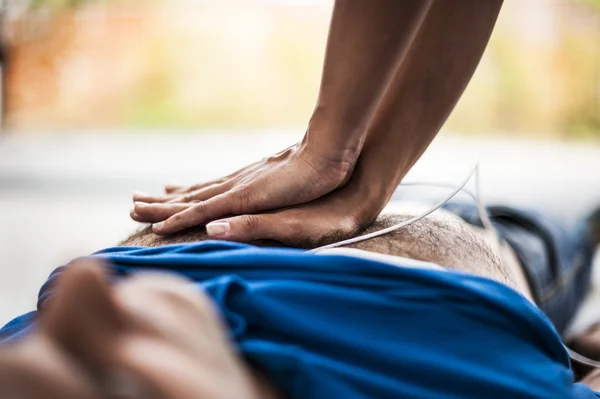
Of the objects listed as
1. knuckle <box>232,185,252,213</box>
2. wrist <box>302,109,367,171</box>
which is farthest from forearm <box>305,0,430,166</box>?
knuckle <box>232,185,252,213</box>

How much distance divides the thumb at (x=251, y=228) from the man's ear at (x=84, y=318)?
0.39m

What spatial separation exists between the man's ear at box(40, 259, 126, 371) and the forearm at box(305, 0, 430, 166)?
0.47 m

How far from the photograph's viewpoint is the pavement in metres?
2.67

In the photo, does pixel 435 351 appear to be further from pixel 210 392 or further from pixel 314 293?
pixel 210 392

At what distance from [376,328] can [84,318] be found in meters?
0.31

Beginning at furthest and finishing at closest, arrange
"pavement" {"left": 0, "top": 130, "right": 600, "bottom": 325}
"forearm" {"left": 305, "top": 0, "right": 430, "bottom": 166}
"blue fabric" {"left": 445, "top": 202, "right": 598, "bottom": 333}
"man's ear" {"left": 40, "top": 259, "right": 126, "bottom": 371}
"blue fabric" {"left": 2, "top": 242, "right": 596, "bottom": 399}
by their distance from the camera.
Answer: "pavement" {"left": 0, "top": 130, "right": 600, "bottom": 325}
"blue fabric" {"left": 445, "top": 202, "right": 598, "bottom": 333}
"forearm" {"left": 305, "top": 0, "right": 430, "bottom": 166}
"blue fabric" {"left": 2, "top": 242, "right": 596, "bottom": 399}
"man's ear" {"left": 40, "top": 259, "right": 126, "bottom": 371}

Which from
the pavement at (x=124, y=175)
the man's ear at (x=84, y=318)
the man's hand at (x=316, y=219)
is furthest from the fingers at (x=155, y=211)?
the pavement at (x=124, y=175)

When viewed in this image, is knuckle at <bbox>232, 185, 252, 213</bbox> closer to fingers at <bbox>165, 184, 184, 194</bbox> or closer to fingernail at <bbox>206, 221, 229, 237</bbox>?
fingernail at <bbox>206, 221, 229, 237</bbox>

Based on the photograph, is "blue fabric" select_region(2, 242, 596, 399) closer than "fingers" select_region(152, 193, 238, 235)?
Yes

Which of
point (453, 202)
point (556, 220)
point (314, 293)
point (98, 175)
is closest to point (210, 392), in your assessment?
point (314, 293)

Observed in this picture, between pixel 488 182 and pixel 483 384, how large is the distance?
3554 mm

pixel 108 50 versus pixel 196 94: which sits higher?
pixel 108 50

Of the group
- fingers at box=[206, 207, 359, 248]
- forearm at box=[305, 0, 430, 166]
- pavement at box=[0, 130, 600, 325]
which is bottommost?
pavement at box=[0, 130, 600, 325]

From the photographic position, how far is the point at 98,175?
15.2ft
